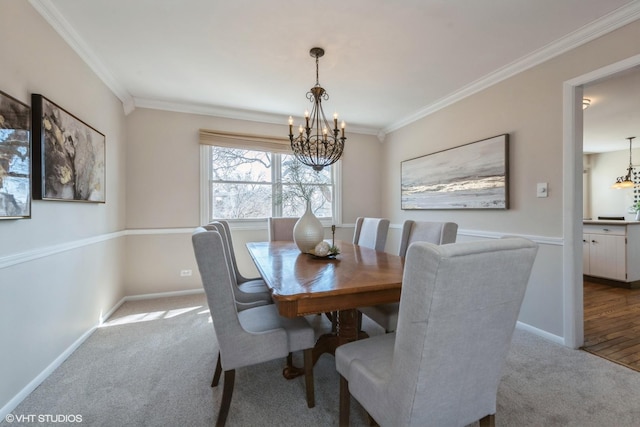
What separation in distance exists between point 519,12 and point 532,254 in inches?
74.6

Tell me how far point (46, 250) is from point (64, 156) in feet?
2.30

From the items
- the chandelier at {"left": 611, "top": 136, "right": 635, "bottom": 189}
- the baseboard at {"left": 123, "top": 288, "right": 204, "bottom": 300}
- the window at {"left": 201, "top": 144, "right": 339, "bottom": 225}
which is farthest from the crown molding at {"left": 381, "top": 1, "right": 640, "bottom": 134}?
the chandelier at {"left": 611, "top": 136, "right": 635, "bottom": 189}

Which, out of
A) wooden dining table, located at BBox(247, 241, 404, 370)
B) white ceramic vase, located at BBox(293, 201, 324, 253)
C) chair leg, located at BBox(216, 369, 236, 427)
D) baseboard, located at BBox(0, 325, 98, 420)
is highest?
white ceramic vase, located at BBox(293, 201, 324, 253)

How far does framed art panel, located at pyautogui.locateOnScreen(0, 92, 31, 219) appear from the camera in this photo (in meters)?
1.48

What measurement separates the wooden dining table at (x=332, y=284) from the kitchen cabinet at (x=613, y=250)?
371 centimetres

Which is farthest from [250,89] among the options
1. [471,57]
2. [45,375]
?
[45,375]

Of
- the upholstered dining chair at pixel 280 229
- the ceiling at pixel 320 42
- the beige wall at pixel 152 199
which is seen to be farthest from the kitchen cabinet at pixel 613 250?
the upholstered dining chair at pixel 280 229

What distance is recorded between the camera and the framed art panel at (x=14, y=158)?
4.84 feet

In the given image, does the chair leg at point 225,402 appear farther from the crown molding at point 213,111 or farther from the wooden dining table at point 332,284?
the crown molding at point 213,111

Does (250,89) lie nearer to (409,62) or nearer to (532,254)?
(409,62)

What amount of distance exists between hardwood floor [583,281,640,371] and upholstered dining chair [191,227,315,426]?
91.9 inches

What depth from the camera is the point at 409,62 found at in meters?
2.55

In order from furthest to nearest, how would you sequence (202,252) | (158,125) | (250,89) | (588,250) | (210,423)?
(588,250) < (158,125) < (250,89) < (210,423) < (202,252)

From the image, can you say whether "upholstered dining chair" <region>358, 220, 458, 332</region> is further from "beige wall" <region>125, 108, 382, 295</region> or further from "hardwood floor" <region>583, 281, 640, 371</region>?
"beige wall" <region>125, 108, 382, 295</region>
